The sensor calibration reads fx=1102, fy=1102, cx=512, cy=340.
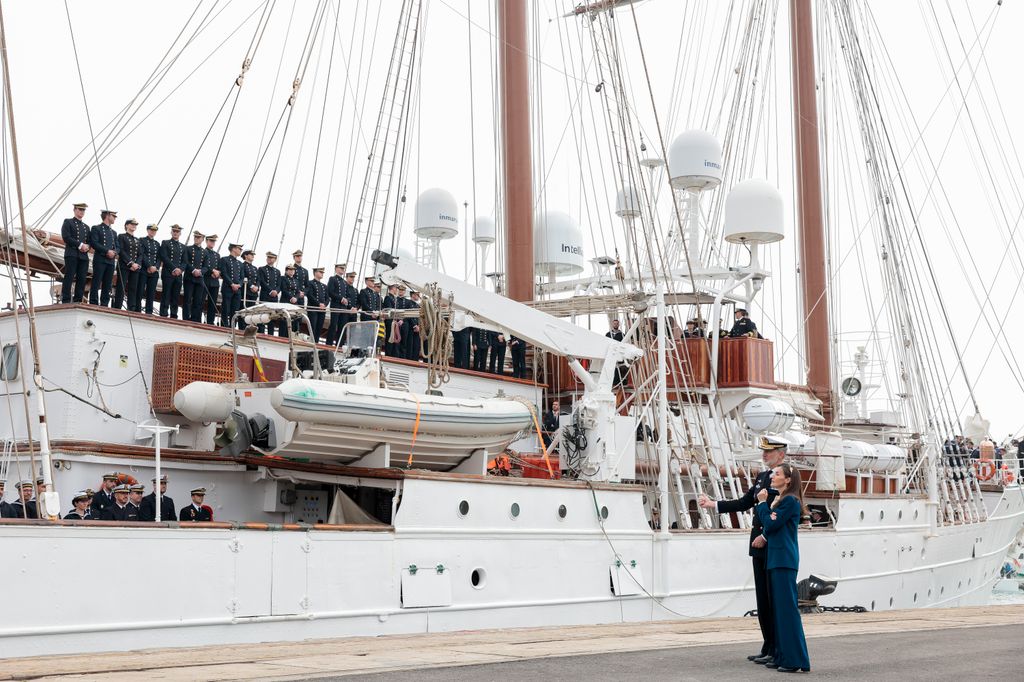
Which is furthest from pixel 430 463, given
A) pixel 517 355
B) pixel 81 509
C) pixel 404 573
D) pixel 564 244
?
pixel 564 244

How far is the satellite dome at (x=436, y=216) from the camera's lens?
28.6 m

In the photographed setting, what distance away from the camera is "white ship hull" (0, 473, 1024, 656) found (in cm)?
1024

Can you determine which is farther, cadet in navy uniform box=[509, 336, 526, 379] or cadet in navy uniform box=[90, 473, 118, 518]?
cadet in navy uniform box=[509, 336, 526, 379]

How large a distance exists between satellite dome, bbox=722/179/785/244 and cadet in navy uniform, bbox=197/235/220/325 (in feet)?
33.9

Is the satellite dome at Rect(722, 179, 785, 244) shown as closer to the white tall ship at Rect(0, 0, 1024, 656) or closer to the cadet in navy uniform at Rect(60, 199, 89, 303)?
the white tall ship at Rect(0, 0, 1024, 656)

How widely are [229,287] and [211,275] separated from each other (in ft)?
1.32

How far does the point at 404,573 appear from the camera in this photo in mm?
13125

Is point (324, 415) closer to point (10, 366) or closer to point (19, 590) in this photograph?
point (19, 590)

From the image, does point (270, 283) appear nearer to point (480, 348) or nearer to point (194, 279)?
point (194, 279)

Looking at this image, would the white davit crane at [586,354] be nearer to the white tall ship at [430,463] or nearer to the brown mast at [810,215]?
the white tall ship at [430,463]

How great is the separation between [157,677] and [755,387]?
1504 cm

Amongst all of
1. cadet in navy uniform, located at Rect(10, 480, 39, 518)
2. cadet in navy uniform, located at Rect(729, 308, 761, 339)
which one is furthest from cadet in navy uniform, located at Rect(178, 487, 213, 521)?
cadet in navy uniform, located at Rect(729, 308, 761, 339)

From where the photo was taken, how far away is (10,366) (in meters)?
14.6

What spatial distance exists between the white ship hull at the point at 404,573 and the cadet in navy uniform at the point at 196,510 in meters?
Answer: 1.54
